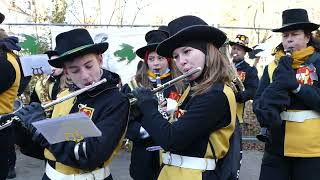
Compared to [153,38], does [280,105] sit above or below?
below

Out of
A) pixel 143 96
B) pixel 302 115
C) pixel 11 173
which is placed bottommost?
pixel 11 173

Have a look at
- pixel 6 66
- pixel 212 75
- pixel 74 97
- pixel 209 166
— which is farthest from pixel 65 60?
pixel 6 66

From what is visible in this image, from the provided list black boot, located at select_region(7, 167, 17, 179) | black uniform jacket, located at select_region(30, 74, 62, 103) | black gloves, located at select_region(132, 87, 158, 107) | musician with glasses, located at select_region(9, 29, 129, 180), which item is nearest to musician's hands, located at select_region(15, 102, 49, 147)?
musician with glasses, located at select_region(9, 29, 129, 180)

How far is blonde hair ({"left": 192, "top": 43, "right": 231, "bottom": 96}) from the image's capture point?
2809 mm

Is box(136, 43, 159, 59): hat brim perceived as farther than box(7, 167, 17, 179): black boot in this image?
No

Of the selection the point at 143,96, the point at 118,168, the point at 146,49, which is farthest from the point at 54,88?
the point at 143,96

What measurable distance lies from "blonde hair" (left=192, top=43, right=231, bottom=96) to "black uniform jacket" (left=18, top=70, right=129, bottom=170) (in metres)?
0.49

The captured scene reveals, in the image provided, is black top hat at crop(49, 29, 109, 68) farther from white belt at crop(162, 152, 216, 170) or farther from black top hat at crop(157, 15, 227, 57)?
white belt at crop(162, 152, 216, 170)

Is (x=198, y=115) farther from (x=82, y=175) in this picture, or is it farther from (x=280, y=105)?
(x=280, y=105)

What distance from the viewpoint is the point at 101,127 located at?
2.73 meters

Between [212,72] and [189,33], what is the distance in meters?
0.29

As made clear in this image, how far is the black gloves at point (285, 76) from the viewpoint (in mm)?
3725

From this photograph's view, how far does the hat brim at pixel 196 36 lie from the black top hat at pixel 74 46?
45 cm

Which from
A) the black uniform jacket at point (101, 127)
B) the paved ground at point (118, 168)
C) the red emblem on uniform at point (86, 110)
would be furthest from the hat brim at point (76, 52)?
the paved ground at point (118, 168)
